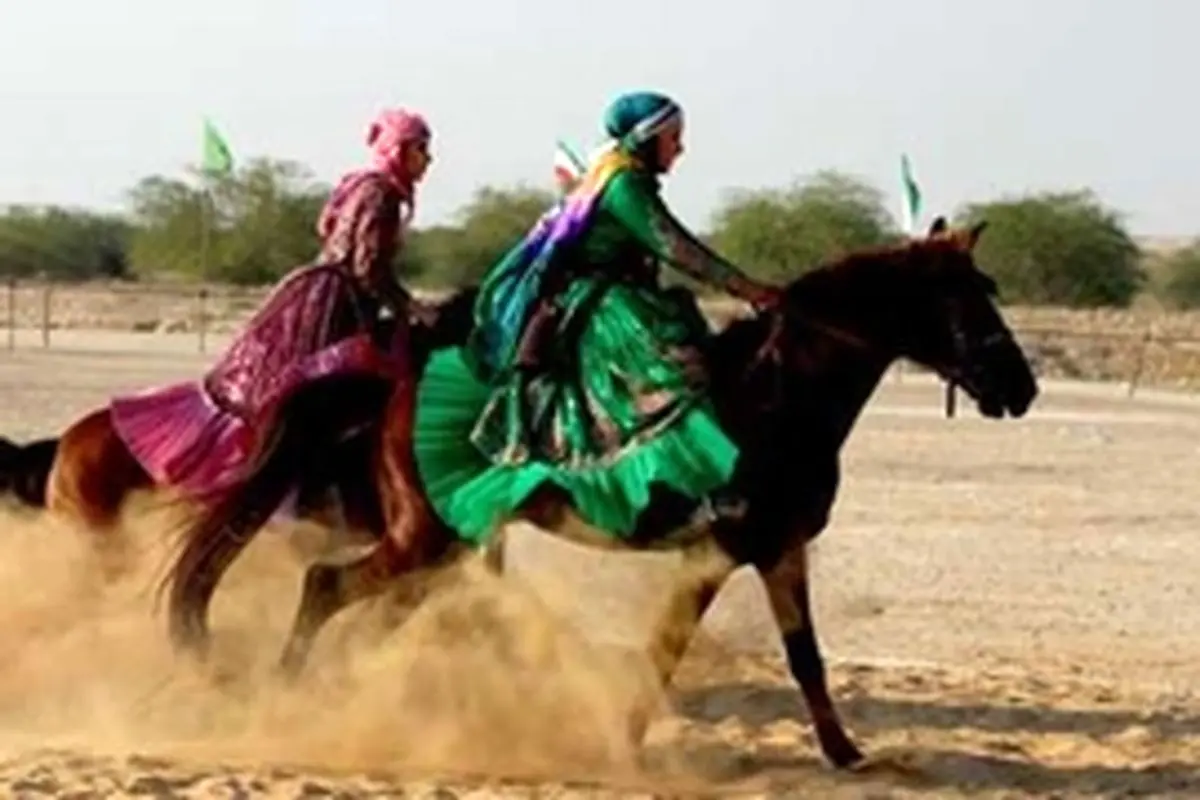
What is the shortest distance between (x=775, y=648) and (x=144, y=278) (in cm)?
6613

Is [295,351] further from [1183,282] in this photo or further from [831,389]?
[1183,282]

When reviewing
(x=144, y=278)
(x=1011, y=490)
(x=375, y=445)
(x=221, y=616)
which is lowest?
(x=144, y=278)

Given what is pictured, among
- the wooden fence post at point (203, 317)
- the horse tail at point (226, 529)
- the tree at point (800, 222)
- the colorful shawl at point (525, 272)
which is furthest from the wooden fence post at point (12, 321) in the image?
the colorful shawl at point (525, 272)

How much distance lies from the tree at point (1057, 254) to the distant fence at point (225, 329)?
609cm

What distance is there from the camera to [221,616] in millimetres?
11344

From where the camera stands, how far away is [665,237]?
32.1 feet

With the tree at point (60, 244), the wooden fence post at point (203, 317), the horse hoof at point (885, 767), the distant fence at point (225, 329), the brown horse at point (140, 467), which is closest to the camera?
the horse hoof at point (885, 767)

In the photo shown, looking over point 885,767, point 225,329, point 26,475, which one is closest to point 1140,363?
point 225,329

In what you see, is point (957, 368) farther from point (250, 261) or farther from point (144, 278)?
point (144, 278)

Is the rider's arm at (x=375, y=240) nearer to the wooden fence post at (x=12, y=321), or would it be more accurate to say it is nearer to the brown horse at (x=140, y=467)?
the brown horse at (x=140, y=467)

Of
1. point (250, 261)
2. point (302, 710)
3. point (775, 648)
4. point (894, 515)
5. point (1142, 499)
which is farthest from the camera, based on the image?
point (250, 261)

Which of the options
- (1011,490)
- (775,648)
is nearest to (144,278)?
(1011,490)

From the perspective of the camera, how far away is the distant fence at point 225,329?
45844 mm

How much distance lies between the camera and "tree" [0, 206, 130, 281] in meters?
83.0
